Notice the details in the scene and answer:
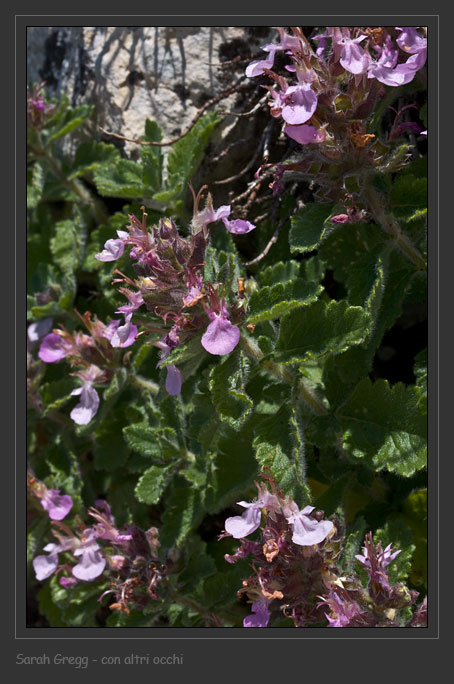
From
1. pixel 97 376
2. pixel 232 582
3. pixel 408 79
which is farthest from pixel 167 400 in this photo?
pixel 408 79

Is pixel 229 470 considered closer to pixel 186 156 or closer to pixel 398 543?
pixel 398 543

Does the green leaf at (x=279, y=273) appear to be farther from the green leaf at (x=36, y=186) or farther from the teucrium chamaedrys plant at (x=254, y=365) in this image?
the green leaf at (x=36, y=186)

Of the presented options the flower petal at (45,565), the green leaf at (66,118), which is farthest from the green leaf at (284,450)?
the green leaf at (66,118)

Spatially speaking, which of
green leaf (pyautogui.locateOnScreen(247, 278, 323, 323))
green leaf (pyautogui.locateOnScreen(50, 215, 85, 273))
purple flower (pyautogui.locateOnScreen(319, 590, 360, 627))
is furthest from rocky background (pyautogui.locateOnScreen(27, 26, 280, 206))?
purple flower (pyautogui.locateOnScreen(319, 590, 360, 627))

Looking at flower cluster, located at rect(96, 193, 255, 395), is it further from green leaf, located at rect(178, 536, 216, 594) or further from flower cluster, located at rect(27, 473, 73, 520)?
flower cluster, located at rect(27, 473, 73, 520)

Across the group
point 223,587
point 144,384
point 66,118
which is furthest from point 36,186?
point 223,587

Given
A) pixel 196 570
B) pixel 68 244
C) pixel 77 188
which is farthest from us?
pixel 77 188
